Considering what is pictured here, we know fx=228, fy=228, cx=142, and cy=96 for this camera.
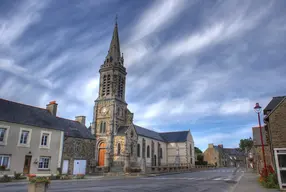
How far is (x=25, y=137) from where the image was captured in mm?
23172

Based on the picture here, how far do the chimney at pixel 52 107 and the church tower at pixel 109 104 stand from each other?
13.5 m

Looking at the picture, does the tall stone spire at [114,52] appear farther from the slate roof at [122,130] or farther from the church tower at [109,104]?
the slate roof at [122,130]

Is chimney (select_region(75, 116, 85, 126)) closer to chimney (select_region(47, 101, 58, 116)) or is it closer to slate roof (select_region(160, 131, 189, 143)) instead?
chimney (select_region(47, 101, 58, 116))

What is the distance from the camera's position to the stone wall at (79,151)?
89.8 ft

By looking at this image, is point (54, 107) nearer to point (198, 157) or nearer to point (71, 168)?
point (71, 168)

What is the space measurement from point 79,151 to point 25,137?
770cm

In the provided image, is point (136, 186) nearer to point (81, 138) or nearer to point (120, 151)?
point (81, 138)

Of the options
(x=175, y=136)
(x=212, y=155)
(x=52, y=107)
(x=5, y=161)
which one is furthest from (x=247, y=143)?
(x=5, y=161)

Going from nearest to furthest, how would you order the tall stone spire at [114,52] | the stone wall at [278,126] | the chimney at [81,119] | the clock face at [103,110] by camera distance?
the stone wall at [278,126] < the chimney at [81,119] < the clock face at [103,110] < the tall stone spire at [114,52]

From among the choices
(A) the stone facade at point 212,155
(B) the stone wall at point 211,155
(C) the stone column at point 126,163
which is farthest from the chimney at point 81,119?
(B) the stone wall at point 211,155

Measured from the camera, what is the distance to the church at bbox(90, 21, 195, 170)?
39594 mm

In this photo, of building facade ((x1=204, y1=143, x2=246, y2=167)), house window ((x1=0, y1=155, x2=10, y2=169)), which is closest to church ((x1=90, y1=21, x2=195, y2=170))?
house window ((x1=0, y1=155, x2=10, y2=169))

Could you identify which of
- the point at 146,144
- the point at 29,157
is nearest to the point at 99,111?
the point at 146,144

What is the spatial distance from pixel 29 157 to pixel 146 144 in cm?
2900
